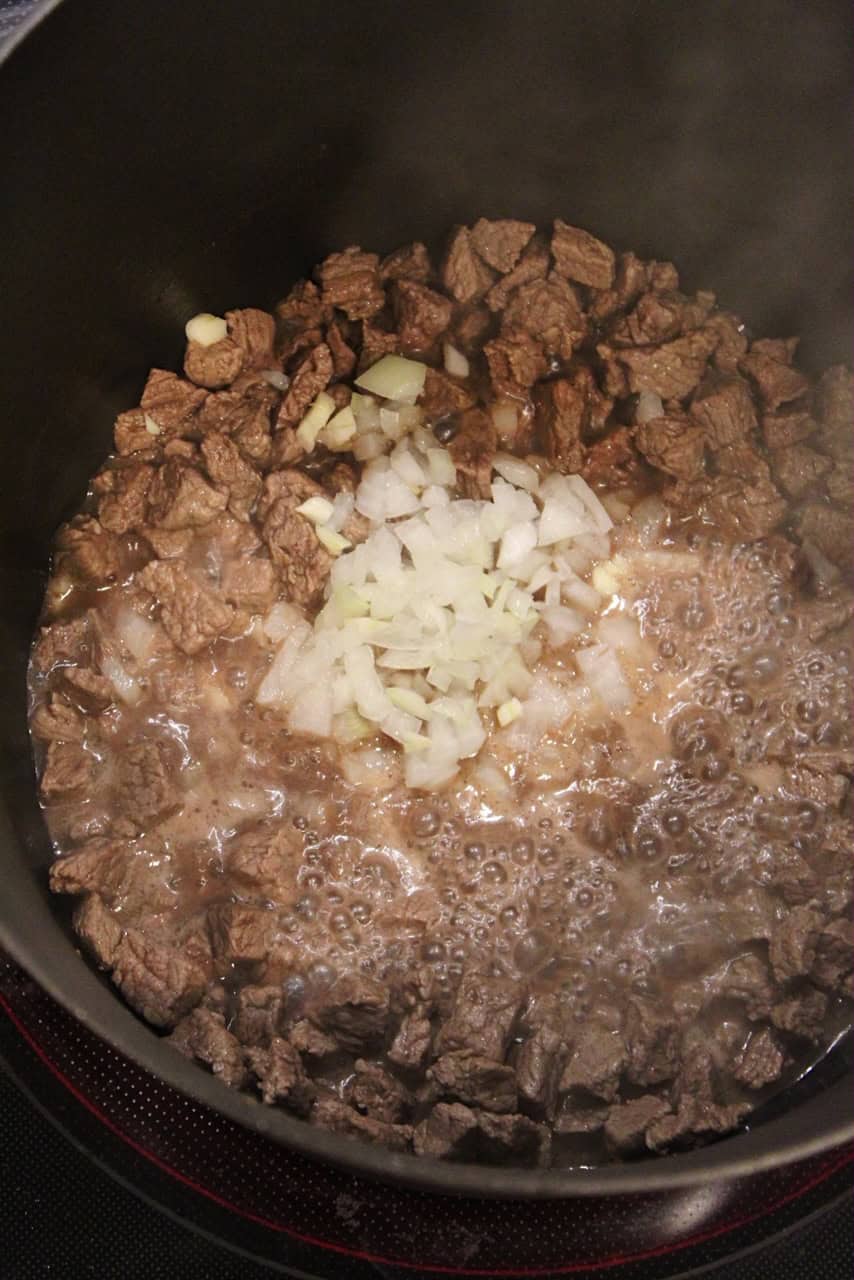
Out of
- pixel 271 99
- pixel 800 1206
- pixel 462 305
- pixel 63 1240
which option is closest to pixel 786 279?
pixel 462 305

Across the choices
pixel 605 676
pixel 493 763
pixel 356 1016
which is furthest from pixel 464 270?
pixel 356 1016

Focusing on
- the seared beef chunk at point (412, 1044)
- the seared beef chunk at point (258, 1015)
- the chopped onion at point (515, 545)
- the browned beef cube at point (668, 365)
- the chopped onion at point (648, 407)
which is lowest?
the seared beef chunk at point (412, 1044)

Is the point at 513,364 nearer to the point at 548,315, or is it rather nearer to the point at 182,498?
the point at 548,315

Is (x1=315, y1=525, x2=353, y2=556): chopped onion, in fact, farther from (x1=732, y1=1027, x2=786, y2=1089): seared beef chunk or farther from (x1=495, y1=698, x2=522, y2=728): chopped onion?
(x1=732, y1=1027, x2=786, y2=1089): seared beef chunk

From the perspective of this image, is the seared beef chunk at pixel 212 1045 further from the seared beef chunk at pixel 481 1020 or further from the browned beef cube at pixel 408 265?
the browned beef cube at pixel 408 265

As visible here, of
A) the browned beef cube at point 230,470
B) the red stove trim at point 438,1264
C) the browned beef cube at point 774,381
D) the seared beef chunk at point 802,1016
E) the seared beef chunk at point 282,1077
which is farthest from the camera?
the browned beef cube at point 774,381

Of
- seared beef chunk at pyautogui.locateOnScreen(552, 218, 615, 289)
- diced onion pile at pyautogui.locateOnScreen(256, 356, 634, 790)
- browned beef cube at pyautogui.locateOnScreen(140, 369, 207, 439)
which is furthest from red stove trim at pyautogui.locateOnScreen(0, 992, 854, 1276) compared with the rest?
seared beef chunk at pyautogui.locateOnScreen(552, 218, 615, 289)

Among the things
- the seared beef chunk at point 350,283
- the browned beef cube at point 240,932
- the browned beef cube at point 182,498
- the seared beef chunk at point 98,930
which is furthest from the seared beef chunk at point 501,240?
the seared beef chunk at point 98,930
